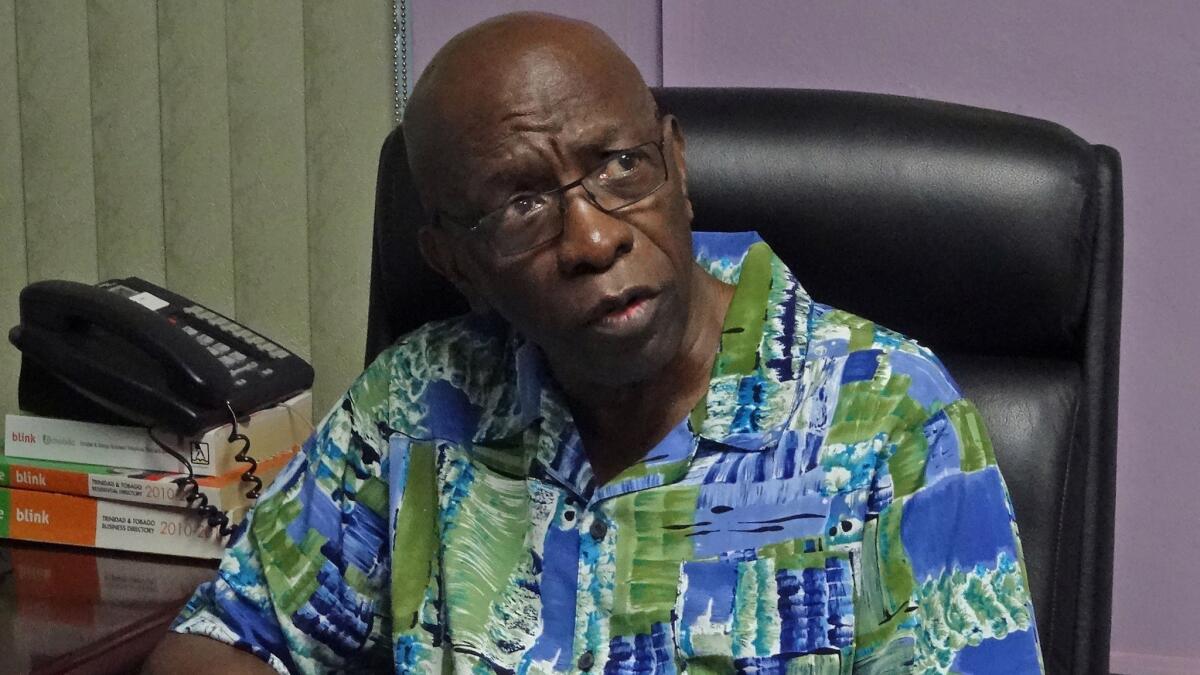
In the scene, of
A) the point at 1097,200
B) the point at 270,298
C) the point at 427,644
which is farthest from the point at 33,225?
the point at 1097,200

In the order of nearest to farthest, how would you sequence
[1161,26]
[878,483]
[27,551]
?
[878,483] < [27,551] < [1161,26]

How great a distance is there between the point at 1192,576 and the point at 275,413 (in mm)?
1173

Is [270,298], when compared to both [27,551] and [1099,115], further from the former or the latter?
[1099,115]

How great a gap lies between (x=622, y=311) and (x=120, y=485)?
73 centimetres

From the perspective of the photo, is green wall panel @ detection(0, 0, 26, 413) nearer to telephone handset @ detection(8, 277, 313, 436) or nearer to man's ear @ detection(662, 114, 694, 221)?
telephone handset @ detection(8, 277, 313, 436)

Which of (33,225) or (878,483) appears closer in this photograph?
(878,483)

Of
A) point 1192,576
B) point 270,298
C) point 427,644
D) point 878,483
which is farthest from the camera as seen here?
point 270,298

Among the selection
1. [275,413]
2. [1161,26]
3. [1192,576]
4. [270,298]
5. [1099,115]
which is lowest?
[1192,576]

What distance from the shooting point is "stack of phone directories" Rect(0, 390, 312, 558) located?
1.35 meters

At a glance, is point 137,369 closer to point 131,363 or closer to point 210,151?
point 131,363

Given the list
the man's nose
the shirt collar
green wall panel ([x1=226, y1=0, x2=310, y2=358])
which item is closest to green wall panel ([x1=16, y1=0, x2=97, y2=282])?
green wall panel ([x1=226, y1=0, x2=310, y2=358])

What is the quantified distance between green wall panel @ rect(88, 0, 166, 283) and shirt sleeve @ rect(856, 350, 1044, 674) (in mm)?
1228

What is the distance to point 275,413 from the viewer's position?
4.78 feet

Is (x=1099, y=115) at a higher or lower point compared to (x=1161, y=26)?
lower
